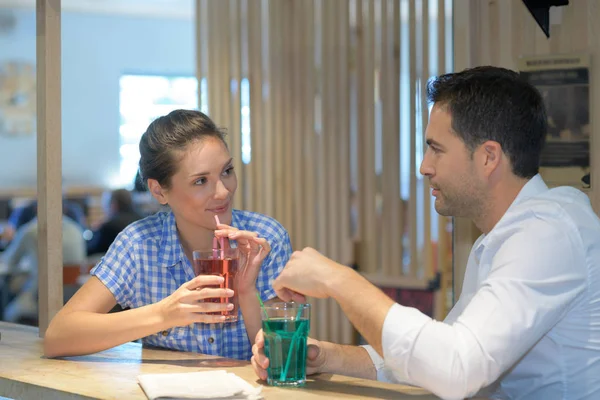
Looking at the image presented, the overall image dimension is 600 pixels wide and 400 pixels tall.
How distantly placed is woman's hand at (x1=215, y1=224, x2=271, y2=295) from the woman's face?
12 cm

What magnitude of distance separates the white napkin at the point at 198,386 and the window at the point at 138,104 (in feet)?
25.5

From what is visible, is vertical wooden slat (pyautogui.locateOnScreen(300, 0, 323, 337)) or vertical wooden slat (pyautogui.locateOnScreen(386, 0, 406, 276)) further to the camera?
vertical wooden slat (pyautogui.locateOnScreen(300, 0, 323, 337))

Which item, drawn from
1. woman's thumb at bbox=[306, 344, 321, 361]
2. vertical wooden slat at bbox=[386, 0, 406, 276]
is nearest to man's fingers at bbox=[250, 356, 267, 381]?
woman's thumb at bbox=[306, 344, 321, 361]

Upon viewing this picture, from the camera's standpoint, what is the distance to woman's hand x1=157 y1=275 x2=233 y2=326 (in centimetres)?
202

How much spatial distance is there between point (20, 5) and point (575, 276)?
8262 mm

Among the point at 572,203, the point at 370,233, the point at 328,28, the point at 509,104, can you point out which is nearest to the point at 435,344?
the point at 572,203

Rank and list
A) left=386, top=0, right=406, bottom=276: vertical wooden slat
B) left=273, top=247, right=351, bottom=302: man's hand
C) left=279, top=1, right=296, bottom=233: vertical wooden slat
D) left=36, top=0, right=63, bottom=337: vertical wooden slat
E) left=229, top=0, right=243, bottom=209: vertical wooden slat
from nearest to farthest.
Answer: left=273, top=247, right=351, bottom=302: man's hand
left=36, top=0, right=63, bottom=337: vertical wooden slat
left=386, top=0, right=406, bottom=276: vertical wooden slat
left=279, top=1, right=296, bottom=233: vertical wooden slat
left=229, top=0, right=243, bottom=209: vertical wooden slat

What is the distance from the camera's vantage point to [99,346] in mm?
2238

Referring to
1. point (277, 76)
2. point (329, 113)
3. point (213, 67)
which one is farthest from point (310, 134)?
point (213, 67)

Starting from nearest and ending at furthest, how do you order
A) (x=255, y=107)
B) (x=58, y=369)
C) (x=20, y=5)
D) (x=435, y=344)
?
1. (x=435, y=344)
2. (x=58, y=369)
3. (x=255, y=107)
4. (x=20, y=5)

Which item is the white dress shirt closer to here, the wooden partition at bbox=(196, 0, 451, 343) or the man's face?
the man's face

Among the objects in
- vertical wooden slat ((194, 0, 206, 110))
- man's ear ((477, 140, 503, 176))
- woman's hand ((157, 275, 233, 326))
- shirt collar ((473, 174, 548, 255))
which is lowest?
woman's hand ((157, 275, 233, 326))

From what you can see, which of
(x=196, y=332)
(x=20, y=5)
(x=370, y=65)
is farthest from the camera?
(x=20, y=5)

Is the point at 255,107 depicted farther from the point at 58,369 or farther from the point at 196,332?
the point at 58,369
